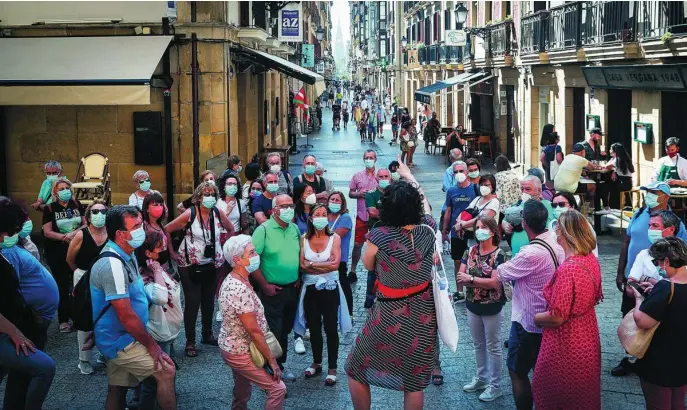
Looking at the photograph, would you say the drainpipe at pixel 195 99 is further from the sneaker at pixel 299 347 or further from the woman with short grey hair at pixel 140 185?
the sneaker at pixel 299 347

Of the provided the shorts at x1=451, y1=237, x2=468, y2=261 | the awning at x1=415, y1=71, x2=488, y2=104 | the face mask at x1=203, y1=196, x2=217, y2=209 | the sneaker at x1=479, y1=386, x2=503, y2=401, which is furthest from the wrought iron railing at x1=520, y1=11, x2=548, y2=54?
the sneaker at x1=479, y1=386, x2=503, y2=401

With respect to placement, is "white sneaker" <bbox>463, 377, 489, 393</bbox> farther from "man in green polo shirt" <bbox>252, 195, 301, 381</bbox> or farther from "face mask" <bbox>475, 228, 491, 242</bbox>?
"man in green polo shirt" <bbox>252, 195, 301, 381</bbox>

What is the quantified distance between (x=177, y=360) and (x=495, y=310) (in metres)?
3.11

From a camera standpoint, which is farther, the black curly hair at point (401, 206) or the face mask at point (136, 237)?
the face mask at point (136, 237)

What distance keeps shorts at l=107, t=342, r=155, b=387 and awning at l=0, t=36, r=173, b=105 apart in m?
8.27

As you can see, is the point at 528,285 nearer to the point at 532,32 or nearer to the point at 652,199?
the point at 652,199

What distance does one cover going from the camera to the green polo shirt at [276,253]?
297 inches

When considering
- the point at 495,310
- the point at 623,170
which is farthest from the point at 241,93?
the point at 495,310

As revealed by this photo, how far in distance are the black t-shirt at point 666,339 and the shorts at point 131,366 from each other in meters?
3.15

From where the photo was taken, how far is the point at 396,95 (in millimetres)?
67062

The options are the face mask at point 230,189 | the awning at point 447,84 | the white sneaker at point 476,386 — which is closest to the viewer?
the white sneaker at point 476,386

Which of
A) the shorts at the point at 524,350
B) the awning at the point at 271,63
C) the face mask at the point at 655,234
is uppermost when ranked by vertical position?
the awning at the point at 271,63

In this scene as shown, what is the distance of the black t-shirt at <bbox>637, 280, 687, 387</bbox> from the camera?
554 centimetres

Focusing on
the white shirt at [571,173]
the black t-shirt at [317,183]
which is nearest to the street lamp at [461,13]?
the white shirt at [571,173]
